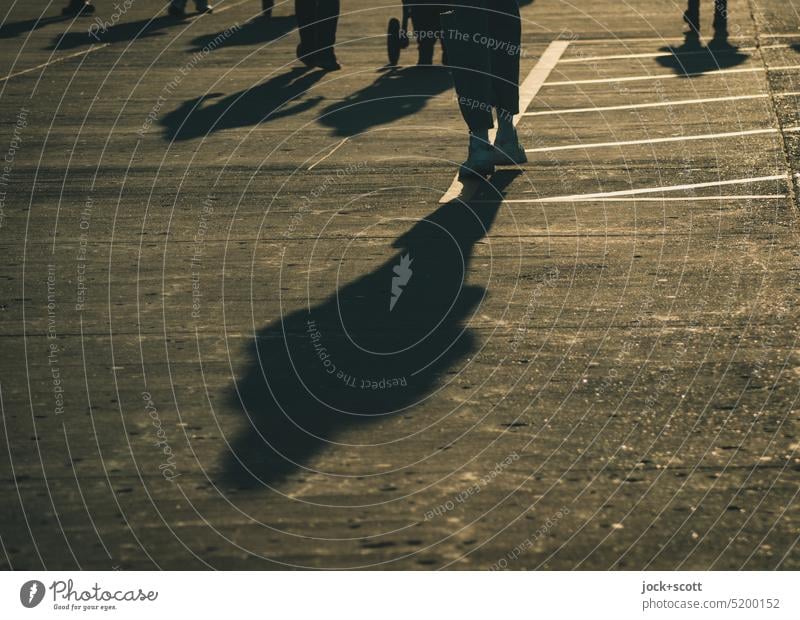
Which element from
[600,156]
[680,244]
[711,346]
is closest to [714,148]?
[600,156]

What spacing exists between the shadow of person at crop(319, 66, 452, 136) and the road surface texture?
2.4 inches

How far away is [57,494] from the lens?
5473 millimetres

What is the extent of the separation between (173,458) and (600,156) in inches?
216

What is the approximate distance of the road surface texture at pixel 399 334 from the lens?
5215 millimetres

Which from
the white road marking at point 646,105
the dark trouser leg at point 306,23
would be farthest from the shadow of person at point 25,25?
the white road marking at point 646,105

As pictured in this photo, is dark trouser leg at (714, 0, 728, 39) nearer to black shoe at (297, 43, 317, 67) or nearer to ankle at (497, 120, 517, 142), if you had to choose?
black shoe at (297, 43, 317, 67)

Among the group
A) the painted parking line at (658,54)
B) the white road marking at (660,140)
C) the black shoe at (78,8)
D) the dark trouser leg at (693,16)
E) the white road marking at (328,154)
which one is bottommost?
the black shoe at (78,8)

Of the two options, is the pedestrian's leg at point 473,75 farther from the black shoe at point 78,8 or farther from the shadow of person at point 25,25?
the black shoe at point 78,8

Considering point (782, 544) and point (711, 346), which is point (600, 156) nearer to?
point (711, 346)

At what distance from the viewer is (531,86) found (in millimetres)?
13500

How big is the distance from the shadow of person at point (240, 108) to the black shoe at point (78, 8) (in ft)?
22.1

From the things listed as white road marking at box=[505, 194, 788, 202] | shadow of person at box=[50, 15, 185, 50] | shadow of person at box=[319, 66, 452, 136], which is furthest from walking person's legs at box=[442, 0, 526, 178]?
shadow of person at box=[50, 15, 185, 50]

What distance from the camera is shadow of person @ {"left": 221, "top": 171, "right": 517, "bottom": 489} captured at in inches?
233

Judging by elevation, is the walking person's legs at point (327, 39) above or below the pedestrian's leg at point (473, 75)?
below
